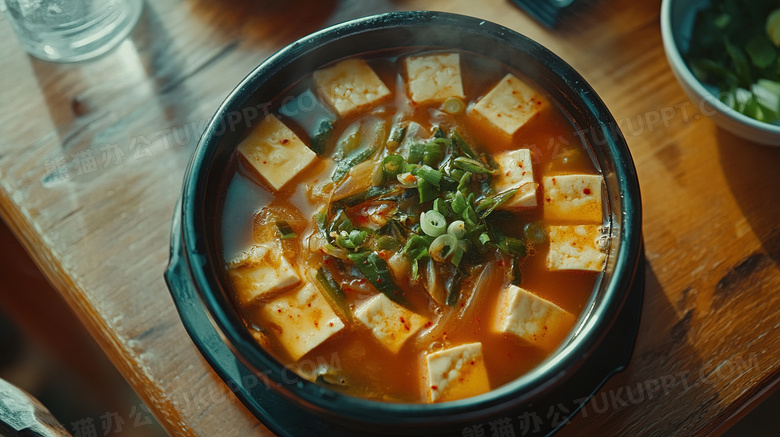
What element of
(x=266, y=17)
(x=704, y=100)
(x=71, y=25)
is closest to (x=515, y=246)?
(x=704, y=100)

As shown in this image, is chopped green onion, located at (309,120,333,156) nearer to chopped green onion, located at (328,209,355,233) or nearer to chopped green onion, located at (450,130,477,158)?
chopped green onion, located at (328,209,355,233)

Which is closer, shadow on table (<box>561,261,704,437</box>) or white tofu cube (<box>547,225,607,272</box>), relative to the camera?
white tofu cube (<box>547,225,607,272</box>)

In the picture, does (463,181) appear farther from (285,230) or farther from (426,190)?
(285,230)

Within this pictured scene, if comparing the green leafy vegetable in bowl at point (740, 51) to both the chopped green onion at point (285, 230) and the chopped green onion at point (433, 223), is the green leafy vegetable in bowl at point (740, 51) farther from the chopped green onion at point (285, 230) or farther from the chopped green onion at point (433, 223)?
the chopped green onion at point (285, 230)

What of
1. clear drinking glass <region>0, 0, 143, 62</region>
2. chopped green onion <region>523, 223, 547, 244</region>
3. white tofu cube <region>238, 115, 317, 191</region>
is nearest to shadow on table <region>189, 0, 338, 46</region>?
clear drinking glass <region>0, 0, 143, 62</region>

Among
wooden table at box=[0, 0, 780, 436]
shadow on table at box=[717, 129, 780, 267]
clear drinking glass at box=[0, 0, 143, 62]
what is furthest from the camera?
clear drinking glass at box=[0, 0, 143, 62]

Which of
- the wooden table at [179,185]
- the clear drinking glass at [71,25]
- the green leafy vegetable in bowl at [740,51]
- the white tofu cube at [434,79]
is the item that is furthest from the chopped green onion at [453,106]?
the clear drinking glass at [71,25]
